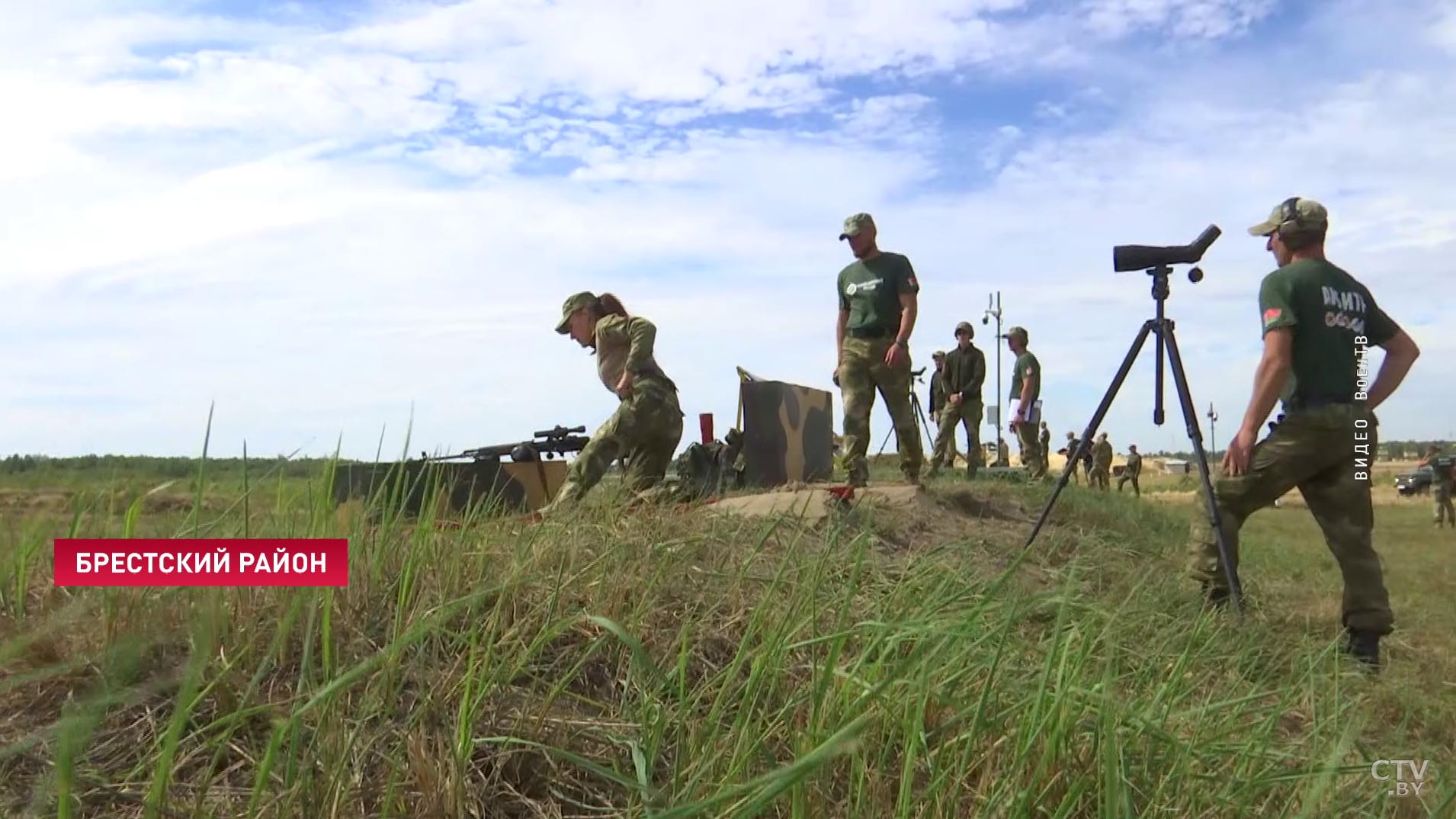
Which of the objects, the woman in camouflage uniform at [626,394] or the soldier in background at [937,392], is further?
the soldier in background at [937,392]

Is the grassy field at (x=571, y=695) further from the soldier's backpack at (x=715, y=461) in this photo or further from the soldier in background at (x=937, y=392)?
the soldier in background at (x=937, y=392)

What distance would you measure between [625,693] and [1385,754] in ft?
7.66

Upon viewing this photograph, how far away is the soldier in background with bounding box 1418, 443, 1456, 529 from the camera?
16867 millimetres

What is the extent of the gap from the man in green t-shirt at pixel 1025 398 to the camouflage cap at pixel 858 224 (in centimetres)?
593

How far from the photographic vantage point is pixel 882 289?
277 inches

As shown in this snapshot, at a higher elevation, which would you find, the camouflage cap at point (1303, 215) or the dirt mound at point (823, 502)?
the camouflage cap at point (1303, 215)

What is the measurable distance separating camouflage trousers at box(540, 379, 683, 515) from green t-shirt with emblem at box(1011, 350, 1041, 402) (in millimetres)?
7617

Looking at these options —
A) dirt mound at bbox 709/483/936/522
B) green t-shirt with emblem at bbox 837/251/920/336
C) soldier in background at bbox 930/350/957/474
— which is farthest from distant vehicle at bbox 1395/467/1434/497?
dirt mound at bbox 709/483/936/522

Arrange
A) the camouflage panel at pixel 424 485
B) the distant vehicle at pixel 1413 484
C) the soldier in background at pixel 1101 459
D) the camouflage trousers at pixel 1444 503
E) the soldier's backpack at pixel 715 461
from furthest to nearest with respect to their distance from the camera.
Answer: the distant vehicle at pixel 1413 484
the soldier in background at pixel 1101 459
the camouflage trousers at pixel 1444 503
the soldier's backpack at pixel 715 461
the camouflage panel at pixel 424 485

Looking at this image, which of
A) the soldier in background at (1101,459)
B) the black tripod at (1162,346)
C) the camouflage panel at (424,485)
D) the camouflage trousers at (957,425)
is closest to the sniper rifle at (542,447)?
the camouflage panel at (424,485)

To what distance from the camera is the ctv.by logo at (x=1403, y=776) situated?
2.61m

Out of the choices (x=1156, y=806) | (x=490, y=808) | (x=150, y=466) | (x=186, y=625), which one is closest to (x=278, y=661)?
(x=186, y=625)

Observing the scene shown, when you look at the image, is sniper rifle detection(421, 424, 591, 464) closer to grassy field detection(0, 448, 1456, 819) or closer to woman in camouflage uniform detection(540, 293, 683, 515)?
woman in camouflage uniform detection(540, 293, 683, 515)

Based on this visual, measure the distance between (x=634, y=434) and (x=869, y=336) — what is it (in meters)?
1.95
